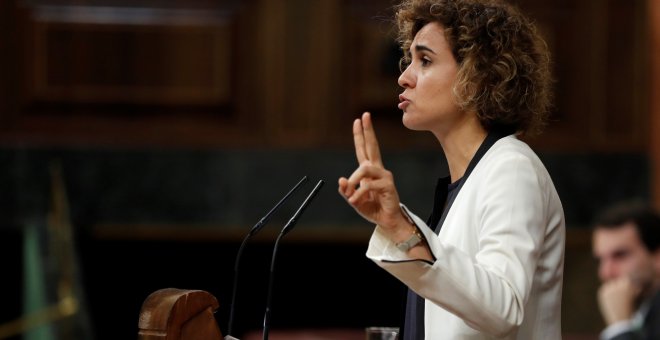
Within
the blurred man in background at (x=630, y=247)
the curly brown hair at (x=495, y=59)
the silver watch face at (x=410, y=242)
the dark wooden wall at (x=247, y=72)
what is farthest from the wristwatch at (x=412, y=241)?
the dark wooden wall at (x=247, y=72)

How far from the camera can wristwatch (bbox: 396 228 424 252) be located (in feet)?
5.99

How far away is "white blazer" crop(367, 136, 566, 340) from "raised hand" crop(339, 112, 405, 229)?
0.03m

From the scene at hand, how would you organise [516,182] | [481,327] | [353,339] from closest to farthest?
1. [481,327]
2. [516,182]
3. [353,339]

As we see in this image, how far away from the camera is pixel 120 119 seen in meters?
5.45

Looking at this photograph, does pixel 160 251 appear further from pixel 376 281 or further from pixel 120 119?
pixel 376 281

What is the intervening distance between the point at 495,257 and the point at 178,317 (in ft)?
1.63

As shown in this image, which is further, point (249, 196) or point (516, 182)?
point (249, 196)

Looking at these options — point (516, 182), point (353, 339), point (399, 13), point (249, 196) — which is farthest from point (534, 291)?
point (249, 196)

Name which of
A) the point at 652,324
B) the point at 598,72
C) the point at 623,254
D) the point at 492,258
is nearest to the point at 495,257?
the point at 492,258

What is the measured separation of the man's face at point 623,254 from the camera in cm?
462

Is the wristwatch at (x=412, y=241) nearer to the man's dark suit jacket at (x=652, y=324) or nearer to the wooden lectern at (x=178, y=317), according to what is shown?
the wooden lectern at (x=178, y=317)

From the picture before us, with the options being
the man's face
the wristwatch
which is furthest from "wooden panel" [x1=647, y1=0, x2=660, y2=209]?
the wristwatch

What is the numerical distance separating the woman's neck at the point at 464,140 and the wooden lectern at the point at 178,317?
0.56 meters

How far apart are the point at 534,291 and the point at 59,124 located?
3730 mm
